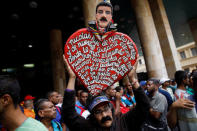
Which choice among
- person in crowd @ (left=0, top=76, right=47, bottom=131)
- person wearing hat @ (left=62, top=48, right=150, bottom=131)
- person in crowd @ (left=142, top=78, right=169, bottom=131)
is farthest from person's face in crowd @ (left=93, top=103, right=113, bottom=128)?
person in crowd @ (left=142, top=78, right=169, bottom=131)

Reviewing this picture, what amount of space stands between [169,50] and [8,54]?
1378cm

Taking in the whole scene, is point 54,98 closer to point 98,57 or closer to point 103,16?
point 98,57

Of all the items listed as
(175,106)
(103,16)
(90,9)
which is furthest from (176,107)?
(90,9)

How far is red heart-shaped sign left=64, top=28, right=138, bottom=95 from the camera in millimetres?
1704

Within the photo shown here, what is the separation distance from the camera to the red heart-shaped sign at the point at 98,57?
1704mm

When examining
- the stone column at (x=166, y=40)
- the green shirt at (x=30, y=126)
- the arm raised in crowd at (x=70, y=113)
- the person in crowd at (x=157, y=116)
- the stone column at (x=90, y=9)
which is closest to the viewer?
the green shirt at (x=30, y=126)

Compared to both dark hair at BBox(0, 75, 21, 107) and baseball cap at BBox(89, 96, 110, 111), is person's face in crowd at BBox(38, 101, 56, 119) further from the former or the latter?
dark hair at BBox(0, 75, 21, 107)

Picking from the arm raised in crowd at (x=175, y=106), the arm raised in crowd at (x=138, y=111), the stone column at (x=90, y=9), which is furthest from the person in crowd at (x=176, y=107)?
the stone column at (x=90, y=9)

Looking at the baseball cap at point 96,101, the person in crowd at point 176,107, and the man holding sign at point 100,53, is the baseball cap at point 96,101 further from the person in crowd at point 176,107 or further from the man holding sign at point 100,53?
the person in crowd at point 176,107

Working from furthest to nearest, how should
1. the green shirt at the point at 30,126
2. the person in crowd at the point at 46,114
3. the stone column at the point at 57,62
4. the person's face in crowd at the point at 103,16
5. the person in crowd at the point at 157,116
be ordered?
the stone column at the point at 57,62, the person in crowd at the point at 157,116, the person in crowd at the point at 46,114, the person's face in crowd at the point at 103,16, the green shirt at the point at 30,126

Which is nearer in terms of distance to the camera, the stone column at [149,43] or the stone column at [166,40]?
the stone column at [149,43]

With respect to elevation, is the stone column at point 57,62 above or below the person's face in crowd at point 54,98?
above

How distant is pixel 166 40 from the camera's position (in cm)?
775

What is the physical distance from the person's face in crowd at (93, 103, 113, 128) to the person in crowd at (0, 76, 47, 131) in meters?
0.63
